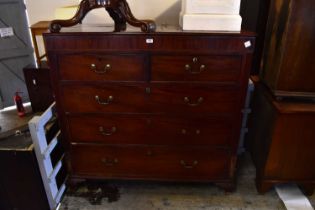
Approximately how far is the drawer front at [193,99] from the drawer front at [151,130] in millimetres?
59

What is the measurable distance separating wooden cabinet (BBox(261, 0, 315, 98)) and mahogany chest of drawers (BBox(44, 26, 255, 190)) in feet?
0.72

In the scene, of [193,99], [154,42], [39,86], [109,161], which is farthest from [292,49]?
[39,86]

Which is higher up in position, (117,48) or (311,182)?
(117,48)

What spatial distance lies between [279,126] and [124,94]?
90cm

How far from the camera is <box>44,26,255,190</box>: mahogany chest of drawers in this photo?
1.21 metres

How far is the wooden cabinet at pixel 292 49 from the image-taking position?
3.90ft

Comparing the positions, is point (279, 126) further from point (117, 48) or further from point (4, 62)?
point (4, 62)

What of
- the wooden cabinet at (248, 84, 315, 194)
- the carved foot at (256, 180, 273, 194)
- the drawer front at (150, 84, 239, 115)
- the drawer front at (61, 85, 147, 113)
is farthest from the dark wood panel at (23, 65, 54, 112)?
the carved foot at (256, 180, 273, 194)

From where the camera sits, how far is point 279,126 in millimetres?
1382

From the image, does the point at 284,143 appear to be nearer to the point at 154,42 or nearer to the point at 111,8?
the point at 154,42

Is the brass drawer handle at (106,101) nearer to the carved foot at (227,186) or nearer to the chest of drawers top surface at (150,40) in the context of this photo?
the chest of drawers top surface at (150,40)

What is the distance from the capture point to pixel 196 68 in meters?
1.26

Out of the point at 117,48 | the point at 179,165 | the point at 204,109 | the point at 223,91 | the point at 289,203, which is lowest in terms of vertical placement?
the point at 289,203

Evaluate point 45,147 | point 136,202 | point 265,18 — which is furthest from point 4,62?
point 265,18
